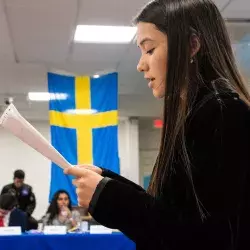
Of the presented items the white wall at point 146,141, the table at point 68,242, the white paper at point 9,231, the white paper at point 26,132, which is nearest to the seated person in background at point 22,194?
the white paper at point 9,231

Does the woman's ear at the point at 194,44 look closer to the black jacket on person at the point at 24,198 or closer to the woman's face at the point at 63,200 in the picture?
the woman's face at the point at 63,200

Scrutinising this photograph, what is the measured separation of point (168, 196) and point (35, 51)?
15.7 ft

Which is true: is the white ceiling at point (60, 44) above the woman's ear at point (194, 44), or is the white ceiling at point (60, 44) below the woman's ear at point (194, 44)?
above

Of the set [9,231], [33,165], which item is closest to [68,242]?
[9,231]

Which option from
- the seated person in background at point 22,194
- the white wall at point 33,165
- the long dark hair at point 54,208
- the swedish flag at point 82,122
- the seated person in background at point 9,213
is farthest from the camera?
the white wall at point 33,165

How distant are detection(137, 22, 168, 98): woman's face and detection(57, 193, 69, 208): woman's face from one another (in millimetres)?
4292

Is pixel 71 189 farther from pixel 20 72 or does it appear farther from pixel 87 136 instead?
pixel 20 72

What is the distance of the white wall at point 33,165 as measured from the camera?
32.7 feet

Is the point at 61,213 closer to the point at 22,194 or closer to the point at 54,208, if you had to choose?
the point at 54,208

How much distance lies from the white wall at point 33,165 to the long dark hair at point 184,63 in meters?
9.14

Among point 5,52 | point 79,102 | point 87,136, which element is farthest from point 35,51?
point 87,136

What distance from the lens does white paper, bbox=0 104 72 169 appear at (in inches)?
33.0

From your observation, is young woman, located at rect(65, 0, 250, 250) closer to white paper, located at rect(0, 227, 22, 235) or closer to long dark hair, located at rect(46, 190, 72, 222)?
white paper, located at rect(0, 227, 22, 235)

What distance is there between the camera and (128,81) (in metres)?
6.88
